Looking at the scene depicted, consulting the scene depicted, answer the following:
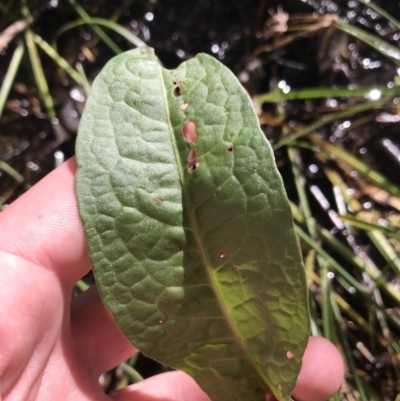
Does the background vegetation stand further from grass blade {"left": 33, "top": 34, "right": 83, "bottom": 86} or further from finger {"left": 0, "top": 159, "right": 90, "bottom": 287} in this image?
finger {"left": 0, "top": 159, "right": 90, "bottom": 287}

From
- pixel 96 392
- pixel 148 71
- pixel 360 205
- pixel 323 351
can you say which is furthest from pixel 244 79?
pixel 96 392

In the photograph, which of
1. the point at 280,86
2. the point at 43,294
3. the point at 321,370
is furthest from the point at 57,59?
the point at 321,370

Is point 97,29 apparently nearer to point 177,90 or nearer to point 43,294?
point 177,90

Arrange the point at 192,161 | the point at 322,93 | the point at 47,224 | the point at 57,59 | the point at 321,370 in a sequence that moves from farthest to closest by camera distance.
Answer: the point at 57,59, the point at 322,93, the point at 321,370, the point at 47,224, the point at 192,161

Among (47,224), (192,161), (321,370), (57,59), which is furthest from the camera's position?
(57,59)

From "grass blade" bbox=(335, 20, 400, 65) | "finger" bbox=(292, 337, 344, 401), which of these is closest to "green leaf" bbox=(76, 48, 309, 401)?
"finger" bbox=(292, 337, 344, 401)

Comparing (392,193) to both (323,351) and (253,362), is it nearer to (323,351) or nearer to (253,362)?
(323,351)

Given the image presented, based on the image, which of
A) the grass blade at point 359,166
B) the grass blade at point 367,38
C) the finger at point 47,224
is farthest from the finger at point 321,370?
the grass blade at point 367,38
